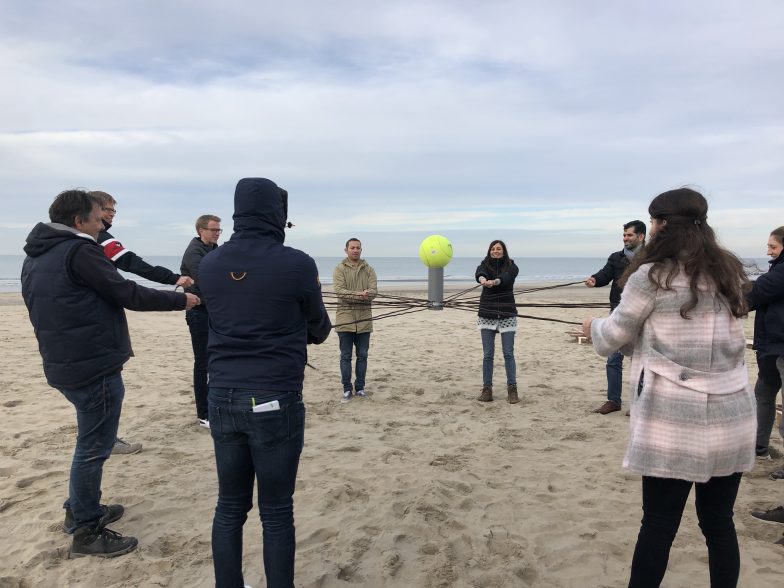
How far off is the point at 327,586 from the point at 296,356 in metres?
1.18

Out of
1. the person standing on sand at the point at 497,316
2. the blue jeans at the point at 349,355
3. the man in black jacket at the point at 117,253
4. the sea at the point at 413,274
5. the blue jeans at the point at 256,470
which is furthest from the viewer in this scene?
the sea at the point at 413,274

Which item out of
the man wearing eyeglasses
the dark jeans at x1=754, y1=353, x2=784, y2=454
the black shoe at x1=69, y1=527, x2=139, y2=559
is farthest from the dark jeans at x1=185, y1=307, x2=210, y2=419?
the dark jeans at x1=754, y1=353, x2=784, y2=454

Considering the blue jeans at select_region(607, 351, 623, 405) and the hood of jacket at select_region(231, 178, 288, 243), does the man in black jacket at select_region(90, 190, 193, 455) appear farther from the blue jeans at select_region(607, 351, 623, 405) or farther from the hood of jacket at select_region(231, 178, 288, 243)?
the blue jeans at select_region(607, 351, 623, 405)

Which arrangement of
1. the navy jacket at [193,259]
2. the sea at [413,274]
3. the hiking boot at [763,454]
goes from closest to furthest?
1. the hiking boot at [763,454]
2. the navy jacket at [193,259]
3. the sea at [413,274]

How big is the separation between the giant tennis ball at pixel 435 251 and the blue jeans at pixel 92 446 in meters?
5.62

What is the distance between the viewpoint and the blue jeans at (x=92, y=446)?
8.94 ft

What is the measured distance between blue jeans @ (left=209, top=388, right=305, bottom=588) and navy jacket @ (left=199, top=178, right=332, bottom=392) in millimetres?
80

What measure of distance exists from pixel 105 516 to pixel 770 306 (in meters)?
4.19

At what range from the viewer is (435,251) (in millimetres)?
8109

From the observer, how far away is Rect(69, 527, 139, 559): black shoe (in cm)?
273

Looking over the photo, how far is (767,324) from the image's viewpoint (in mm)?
3471

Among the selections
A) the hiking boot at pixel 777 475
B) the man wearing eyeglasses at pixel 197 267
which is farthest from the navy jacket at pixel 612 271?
the man wearing eyeglasses at pixel 197 267

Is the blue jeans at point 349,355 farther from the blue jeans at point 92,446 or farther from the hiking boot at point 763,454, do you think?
the hiking boot at point 763,454

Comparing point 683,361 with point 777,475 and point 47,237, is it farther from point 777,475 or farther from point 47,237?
point 47,237
